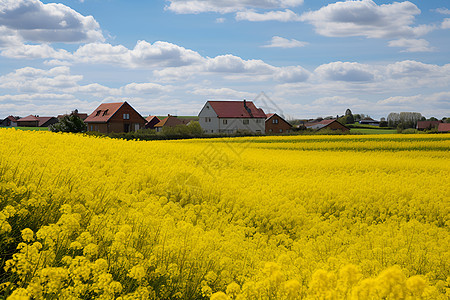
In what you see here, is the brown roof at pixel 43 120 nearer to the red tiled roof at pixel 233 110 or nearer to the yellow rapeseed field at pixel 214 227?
the red tiled roof at pixel 233 110

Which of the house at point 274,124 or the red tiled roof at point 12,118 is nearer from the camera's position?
the house at point 274,124

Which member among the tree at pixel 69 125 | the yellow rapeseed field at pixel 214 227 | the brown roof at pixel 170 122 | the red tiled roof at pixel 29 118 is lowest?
the yellow rapeseed field at pixel 214 227

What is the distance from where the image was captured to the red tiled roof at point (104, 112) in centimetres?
6844

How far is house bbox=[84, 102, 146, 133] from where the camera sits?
68.0 m

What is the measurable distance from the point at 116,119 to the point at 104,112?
3.95 meters

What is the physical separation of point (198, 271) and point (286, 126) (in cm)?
7701

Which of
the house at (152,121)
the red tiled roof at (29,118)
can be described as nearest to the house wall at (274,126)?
the house at (152,121)

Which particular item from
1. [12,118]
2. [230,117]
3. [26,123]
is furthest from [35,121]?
[230,117]

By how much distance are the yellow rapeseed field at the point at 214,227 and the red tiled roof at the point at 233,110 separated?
50.7 metres

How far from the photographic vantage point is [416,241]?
943 centimetres

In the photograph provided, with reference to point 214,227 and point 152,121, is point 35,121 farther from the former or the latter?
point 214,227

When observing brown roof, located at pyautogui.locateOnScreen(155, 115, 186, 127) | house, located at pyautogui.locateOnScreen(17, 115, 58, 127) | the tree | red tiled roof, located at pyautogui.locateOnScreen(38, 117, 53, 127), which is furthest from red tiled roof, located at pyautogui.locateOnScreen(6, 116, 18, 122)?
the tree

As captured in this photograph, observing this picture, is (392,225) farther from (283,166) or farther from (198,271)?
(283,166)

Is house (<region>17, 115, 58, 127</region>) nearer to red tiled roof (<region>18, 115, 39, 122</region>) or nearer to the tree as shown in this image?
red tiled roof (<region>18, 115, 39, 122</region>)
